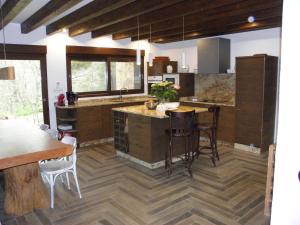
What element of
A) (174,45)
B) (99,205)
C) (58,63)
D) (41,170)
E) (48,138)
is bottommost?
(99,205)

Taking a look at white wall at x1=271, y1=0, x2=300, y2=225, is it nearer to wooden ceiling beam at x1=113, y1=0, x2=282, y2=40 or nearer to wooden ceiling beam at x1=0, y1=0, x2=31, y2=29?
wooden ceiling beam at x1=113, y1=0, x2=282, y2=40

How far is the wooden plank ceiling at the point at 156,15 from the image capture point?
12.1 feet

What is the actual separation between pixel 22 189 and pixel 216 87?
514cm

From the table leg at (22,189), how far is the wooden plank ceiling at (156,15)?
215 cm

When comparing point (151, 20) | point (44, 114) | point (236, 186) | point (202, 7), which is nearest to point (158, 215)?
point (236, 186)

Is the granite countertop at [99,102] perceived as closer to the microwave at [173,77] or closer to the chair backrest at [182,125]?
the microwave at [173,77]

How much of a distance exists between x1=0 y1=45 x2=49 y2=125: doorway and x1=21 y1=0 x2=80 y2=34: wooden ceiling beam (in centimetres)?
57

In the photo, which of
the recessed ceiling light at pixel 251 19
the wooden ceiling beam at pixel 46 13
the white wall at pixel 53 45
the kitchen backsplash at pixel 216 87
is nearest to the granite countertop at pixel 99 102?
the white wall at pixel 53 45

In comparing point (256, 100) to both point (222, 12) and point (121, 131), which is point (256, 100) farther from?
point (121, 131)

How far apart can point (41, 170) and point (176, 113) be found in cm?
199

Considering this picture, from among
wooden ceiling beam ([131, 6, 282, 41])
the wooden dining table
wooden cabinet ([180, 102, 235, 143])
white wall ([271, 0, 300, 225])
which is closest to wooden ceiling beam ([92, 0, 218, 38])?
wooden ceiling beam ([131, 6, 282, 41])

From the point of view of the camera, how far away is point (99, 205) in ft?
10.5

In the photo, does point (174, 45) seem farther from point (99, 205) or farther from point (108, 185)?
point (99, 205)

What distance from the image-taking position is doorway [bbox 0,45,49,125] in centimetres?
→ 555
